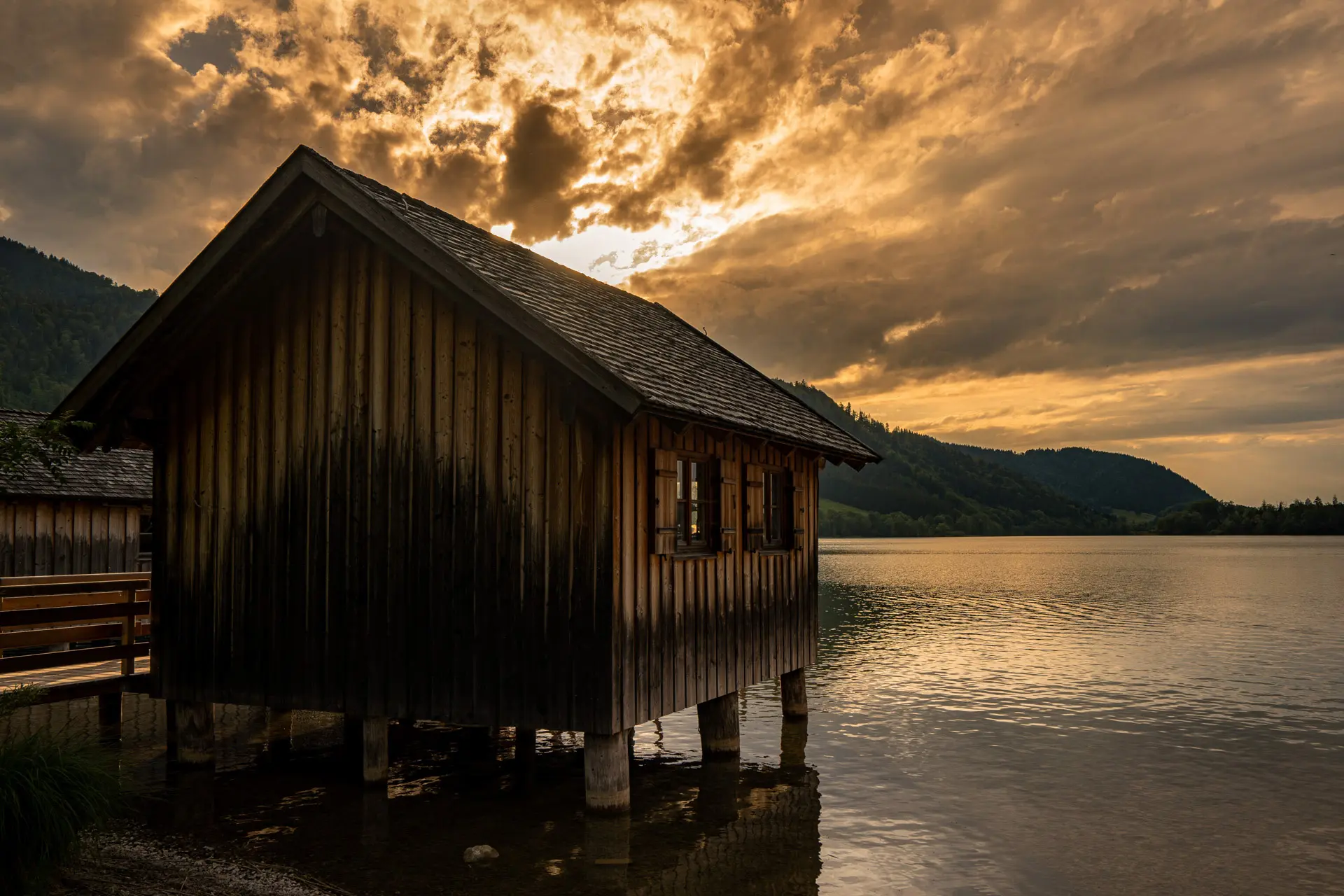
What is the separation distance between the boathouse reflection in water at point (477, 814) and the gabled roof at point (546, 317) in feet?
16.7

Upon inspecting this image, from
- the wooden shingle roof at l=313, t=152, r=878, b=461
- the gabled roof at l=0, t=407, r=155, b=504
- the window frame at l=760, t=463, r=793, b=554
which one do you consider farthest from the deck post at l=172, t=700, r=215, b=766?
the gabled roof at l=0, t=407, r=155, b=504

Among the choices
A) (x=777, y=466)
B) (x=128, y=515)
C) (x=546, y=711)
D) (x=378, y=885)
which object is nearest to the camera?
(x=378, y=885)

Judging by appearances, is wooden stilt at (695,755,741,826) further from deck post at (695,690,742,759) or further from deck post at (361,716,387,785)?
deck post at (361,716,387,785)

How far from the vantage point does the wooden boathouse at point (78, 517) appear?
21.4 m

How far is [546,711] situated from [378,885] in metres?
2.48

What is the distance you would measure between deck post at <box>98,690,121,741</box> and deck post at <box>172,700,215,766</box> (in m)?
2.74

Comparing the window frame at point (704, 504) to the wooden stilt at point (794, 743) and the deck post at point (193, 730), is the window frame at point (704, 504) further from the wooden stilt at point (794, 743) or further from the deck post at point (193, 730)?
the deck post at point (193, 730)

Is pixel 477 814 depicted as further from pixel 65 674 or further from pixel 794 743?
pixel 65 674

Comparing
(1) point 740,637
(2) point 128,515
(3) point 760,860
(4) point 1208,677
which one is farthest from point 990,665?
(2) point 128,515

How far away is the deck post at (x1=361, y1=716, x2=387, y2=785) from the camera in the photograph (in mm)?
12586

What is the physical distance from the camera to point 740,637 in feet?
46.9

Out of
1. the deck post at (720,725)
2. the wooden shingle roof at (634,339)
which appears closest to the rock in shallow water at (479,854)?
the wooden shingle roof at (634,339)

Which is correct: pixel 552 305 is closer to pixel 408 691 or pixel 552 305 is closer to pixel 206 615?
pixel 408 691

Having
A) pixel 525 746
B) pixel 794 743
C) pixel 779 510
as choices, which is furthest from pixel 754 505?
pixel 794 743
